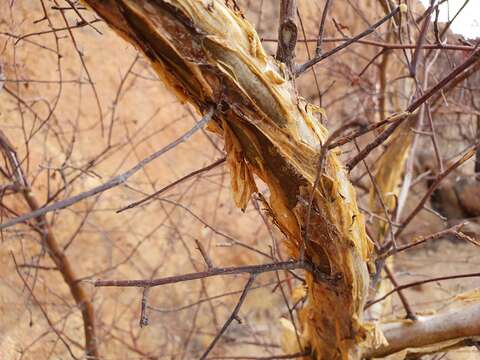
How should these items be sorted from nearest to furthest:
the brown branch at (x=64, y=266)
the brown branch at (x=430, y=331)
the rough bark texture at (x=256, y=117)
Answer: the rough bark texture at (x=256, y=117) → the brown branch at (x=430, y=331) → the brown branch at (x=64, y=266)

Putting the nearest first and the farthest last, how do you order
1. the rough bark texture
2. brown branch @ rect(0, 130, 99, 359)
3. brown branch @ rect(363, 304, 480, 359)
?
the rough bark texture < brown branch @ rect(363, 304, 480, 359) < brown branch @ rect(0, 130, 99, 359)

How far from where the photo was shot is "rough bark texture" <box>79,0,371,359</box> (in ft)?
2.70

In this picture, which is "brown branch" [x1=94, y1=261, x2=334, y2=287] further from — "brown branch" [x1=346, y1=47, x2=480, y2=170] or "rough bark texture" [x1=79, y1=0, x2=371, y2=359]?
"brown branch" [x1=346, y1=47, x2=480, y2=170]

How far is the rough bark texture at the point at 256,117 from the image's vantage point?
822mm

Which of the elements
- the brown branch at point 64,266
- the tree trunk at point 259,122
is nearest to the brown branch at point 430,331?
the tree trunk at point 259,122

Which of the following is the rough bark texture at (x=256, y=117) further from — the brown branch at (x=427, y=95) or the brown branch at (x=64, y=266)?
the brown branch at (x=64, y=266)

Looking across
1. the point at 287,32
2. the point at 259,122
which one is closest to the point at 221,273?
the point at 259,122

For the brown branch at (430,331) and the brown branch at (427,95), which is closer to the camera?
the brown branch at (427,95)

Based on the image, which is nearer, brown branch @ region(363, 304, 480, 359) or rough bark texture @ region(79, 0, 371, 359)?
rough bark texture @ region(79, 0, 371, 359)

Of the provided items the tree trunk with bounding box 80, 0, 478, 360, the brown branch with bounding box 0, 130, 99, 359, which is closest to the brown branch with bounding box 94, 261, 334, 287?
the tree trunk with bounding box 80, 0, 478, 360

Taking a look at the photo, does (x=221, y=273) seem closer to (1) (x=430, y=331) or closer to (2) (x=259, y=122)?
(2) (x=259, y=122)

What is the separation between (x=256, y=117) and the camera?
0.92m

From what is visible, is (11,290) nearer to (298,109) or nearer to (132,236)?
(132,236)

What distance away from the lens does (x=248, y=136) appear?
941 millimetres
